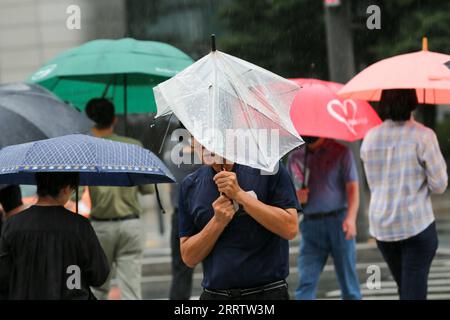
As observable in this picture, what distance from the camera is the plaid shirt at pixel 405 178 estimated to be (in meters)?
6.39

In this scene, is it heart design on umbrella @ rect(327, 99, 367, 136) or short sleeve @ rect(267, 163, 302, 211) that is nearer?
short sleeve @ rect(267, 163, 302, 211)

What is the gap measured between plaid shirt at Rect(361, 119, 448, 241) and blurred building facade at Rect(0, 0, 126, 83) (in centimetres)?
1658

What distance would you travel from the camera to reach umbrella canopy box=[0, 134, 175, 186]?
4.88 m

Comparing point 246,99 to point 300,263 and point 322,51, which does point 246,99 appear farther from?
point 322,51

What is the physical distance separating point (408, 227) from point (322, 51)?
12757 millimetres

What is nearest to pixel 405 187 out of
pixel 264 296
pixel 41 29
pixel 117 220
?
pixel 264 296

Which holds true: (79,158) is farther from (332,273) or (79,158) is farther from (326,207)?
(332,273)

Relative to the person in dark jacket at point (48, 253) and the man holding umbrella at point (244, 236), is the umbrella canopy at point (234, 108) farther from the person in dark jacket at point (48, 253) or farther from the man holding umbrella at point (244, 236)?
the person in dark jacket at point (48, 253)

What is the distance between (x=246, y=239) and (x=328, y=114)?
274 centimetres

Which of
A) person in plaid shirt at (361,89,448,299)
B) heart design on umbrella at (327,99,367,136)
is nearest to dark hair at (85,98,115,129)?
heart design on umbrella at (327,99,367,136)

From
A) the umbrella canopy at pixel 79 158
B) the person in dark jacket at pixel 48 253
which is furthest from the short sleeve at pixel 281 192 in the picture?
the person in dark jacket at pixel 48 253

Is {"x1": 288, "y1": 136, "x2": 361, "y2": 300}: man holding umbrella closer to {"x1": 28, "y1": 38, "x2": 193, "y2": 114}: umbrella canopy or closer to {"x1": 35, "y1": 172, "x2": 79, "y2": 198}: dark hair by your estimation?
{"x1": 28, "y1": 38, "x2": 193, "y2": 114}: umbrella canopy

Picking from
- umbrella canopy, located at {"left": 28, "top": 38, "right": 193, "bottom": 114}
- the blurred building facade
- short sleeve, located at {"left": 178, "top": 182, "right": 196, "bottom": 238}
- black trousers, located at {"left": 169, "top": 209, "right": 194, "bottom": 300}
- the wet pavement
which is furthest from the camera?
the blurred building facade

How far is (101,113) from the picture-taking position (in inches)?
303
